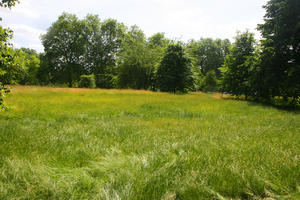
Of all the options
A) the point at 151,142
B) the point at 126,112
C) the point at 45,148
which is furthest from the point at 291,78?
the point at 45,148

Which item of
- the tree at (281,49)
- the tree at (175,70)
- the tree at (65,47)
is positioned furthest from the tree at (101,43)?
the tree at (281,49)

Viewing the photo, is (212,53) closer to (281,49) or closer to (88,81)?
(88,81)

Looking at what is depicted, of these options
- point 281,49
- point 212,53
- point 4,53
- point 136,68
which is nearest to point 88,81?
point 136,68

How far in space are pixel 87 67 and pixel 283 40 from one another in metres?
50.9

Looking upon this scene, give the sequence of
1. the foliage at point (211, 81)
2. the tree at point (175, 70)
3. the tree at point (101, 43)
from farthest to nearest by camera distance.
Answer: the tree at point (101, 43)
the foliage at point (211, 81)
the tree at point (175, 70)

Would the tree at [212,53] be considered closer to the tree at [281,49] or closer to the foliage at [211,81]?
the foliage at [211,81]

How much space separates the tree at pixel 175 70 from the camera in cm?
2852

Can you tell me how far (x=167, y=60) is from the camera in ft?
95.5

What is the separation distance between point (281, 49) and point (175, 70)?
1609cm

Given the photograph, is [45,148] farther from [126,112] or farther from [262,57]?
[262,57]

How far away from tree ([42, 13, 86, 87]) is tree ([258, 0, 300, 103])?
4778 cm

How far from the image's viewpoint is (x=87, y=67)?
170ft

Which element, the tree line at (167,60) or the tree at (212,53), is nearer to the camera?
the tree line at (167,60)

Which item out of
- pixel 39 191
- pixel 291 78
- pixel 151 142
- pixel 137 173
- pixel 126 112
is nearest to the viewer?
pixel 39 191
